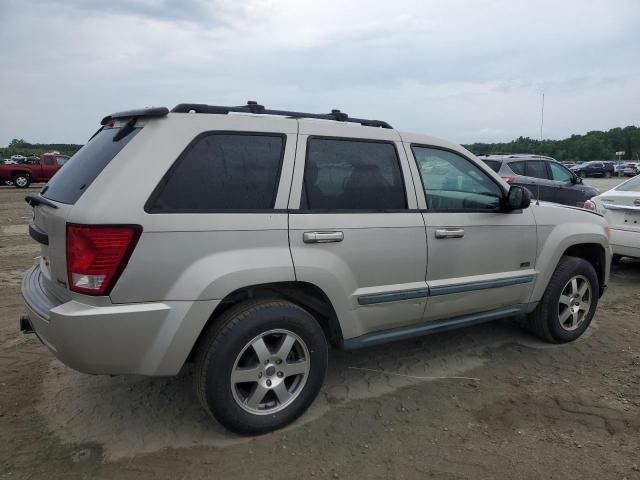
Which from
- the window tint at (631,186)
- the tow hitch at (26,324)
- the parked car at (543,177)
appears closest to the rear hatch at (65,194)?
the tow hitch at (26,324)

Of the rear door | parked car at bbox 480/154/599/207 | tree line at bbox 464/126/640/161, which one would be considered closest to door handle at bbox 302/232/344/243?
the rear door

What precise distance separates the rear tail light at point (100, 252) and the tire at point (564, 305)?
11.2ft

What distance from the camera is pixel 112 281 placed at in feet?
7.87

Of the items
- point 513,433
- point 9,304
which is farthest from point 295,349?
point 9,304

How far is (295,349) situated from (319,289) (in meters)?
0.40

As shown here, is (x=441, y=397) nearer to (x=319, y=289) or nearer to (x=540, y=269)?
(x=319, y=289)

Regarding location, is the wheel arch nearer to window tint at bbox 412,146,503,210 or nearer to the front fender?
window tint at bbox 412,146,503,210

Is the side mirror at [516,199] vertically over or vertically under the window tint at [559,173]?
under

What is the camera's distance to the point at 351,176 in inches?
126

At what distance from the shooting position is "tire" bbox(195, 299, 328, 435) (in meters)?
2.67

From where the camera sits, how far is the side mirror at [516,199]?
144 inches

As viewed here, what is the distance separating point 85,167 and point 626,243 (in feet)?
21.4

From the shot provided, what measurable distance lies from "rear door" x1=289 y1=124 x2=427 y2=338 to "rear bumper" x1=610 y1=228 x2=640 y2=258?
4.47m

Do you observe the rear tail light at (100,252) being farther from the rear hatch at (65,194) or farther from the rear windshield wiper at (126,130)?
the rear windshield wiper at (126,130)
